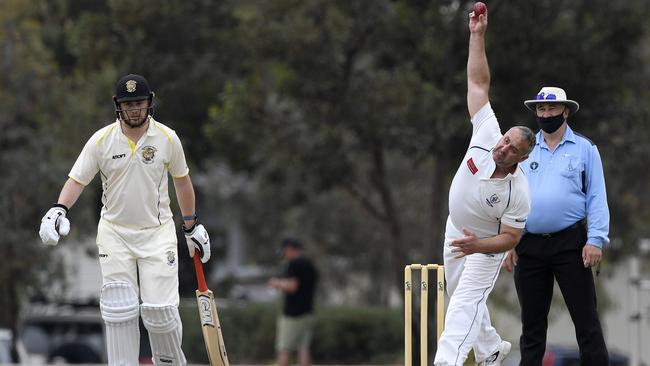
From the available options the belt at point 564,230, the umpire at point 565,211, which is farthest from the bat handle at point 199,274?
the belt at point 564,230

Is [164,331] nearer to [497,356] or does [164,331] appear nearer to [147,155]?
[147,155]

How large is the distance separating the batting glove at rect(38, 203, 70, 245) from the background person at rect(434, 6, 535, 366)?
7.98 ft

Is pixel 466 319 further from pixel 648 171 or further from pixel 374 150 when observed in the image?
pixel 648 171

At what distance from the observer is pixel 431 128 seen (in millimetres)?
17297

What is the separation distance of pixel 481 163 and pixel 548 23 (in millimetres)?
10233

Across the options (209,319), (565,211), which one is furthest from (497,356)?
(209,319)

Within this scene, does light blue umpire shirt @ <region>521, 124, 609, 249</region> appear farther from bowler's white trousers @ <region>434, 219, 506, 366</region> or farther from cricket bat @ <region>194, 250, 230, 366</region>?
cricket bat @ <region>194, 250, 230, 366</region>

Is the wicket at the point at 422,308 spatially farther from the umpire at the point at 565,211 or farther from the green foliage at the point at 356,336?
the green foliage at the point at 356,336

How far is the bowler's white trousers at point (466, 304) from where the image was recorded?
321 inches

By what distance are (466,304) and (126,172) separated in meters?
2.36

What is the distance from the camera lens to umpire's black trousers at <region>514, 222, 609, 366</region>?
8742 millimetres

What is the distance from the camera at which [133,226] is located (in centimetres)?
→ 845

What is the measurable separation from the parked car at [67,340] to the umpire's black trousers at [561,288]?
10802 millimetres

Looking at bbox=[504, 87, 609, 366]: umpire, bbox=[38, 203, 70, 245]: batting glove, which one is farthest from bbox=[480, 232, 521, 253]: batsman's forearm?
bbox=[38, 203, 70, 245]: batting glove
